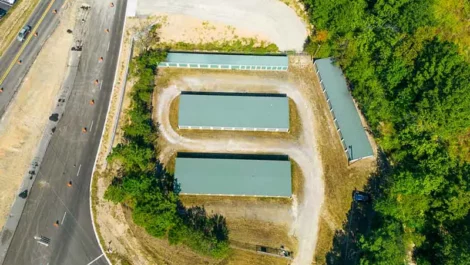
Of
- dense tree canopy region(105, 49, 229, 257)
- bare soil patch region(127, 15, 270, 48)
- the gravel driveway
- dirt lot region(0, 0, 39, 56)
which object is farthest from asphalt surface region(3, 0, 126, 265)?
dirt lot region(0, 0, 39, 56)

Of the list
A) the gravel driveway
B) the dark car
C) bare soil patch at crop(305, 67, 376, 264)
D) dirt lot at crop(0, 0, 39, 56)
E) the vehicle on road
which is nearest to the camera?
bare soil patch at crop(305, 67, 376, 264)

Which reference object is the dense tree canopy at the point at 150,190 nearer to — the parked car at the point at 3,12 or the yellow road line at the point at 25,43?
the yellow road line at the point at 25,43

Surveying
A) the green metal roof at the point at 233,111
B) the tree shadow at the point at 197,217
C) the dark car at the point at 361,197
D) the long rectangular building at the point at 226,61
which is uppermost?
the long rectangular building at the point at 226,61

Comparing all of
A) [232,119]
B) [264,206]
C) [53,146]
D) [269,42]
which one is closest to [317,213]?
[264,206]

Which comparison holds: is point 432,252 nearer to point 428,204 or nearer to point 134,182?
point 428,204

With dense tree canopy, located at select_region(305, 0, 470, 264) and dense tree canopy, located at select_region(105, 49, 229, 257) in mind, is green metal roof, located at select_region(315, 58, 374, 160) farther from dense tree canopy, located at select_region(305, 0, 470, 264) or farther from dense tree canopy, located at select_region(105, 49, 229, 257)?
dense tree canopy, located at select_region(105, 49, 229, 257)

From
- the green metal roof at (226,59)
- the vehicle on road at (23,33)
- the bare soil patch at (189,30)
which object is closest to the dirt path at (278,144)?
the green metal roof at (226,59)

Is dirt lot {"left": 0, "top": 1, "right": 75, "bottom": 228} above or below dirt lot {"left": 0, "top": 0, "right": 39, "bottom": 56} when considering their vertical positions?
below

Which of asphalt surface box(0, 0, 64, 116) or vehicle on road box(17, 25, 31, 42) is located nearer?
asphalt surface box(0, 0, 64, 116)

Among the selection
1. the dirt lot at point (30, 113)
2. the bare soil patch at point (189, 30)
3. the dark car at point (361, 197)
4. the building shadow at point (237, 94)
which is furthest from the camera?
the bare soil patch at point (189, 30)
